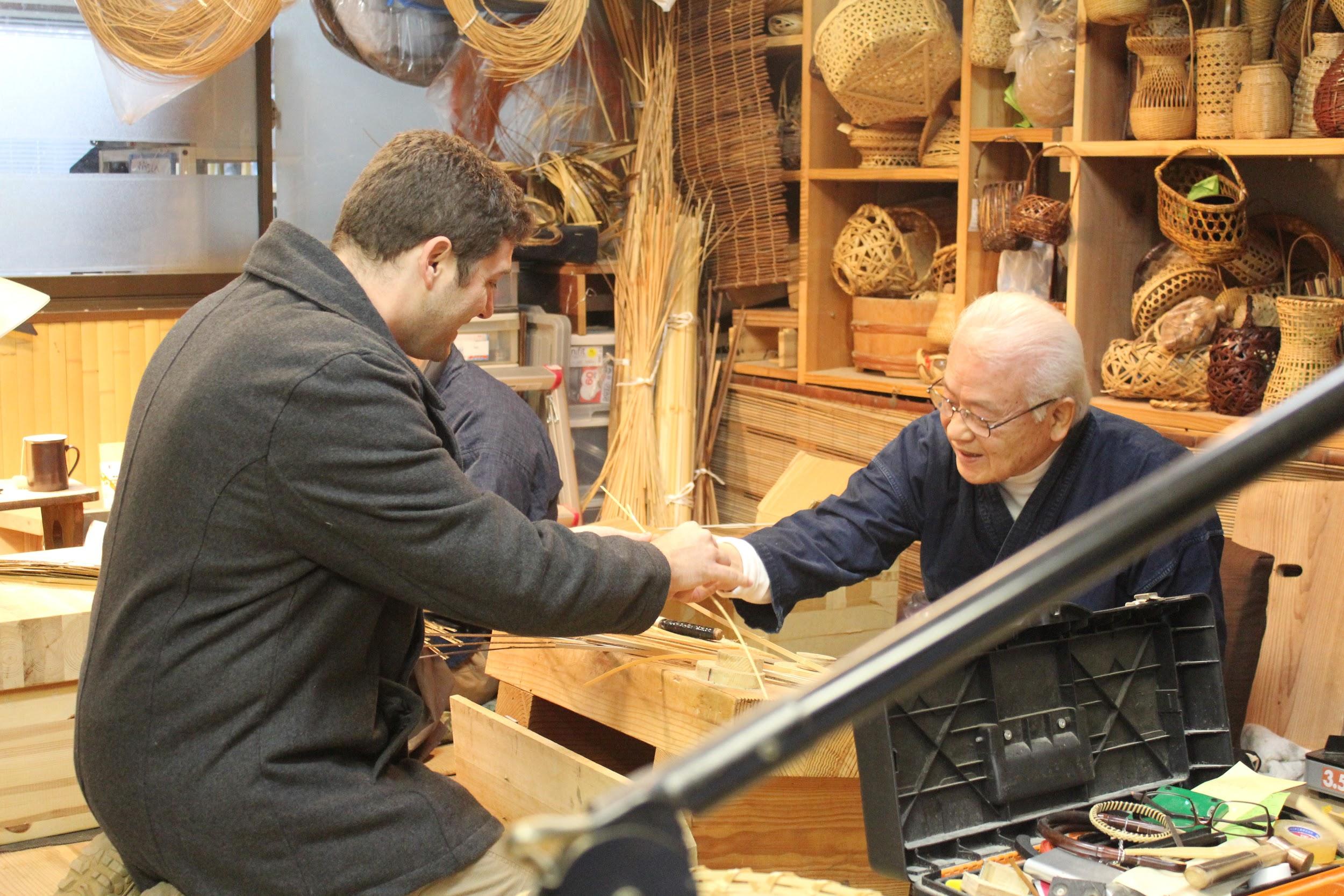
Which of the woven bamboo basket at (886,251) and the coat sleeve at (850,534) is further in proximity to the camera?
the woven bamboo basket at (886,251)

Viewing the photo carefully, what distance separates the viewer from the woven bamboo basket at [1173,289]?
3512mm

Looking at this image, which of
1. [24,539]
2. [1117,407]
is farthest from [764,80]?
[24,539]

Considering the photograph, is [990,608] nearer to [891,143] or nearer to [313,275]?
[313,275]

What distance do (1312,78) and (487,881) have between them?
2.71 m

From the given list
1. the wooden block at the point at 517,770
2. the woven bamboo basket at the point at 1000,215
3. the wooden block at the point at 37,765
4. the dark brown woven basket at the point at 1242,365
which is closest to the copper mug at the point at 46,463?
the wooden block at the point at 37,765

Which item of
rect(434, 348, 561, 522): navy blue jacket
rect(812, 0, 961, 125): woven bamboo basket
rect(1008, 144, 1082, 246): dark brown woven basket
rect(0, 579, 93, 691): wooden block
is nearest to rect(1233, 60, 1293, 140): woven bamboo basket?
rect(1008, 144, 1082, 246): dark brown woven basket

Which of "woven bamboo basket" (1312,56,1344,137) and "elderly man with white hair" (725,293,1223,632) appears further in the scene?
"woven bamboo basket" (1312,56,1344,137)

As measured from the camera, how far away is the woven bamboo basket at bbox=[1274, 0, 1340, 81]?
10.7 feet

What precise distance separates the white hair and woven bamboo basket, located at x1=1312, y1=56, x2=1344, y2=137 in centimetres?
118

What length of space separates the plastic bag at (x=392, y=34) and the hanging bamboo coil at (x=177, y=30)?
0.52 m

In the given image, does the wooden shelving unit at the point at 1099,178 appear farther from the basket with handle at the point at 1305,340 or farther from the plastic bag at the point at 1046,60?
the basket with handle at the point at 1305,340

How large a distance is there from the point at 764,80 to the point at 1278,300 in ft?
6.80

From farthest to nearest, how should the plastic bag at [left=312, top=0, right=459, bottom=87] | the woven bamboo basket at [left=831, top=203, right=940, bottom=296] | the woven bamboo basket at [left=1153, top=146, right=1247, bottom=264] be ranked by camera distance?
the plastic bag at [left=312, top=0, right=459, bottom=87]
the woven bamboo basket at [left=831, top=203, right=940, bottom=296]
the woven bamboo basket at [left=1153, top=146, right=1247, bottom=264]

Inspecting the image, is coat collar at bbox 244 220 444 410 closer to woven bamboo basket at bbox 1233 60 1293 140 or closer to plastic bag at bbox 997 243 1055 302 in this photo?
woven bamboo basket at bbox 1233 60 1293 140
